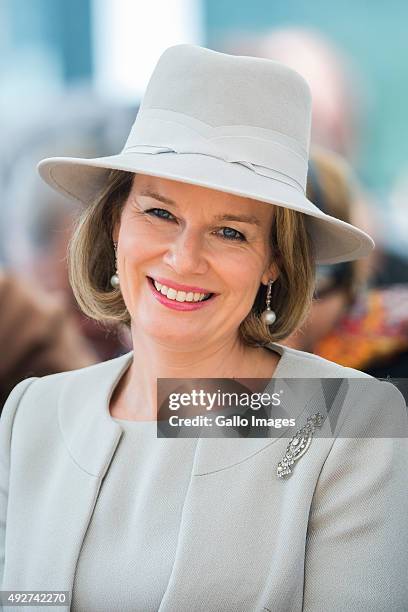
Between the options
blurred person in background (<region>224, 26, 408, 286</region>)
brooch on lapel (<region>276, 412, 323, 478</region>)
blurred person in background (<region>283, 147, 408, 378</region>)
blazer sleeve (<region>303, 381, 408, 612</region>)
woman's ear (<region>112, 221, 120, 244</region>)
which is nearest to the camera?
blazer sleeve (<region>303, 381, 408, 612</region>)

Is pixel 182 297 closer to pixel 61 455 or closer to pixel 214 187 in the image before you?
pixel 214 187

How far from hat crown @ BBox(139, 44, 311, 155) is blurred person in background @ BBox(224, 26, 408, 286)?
4.49 feet

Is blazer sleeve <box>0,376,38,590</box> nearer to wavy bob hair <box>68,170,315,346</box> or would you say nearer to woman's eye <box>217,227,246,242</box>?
wavy bob hair <box>68,170,315,346</box>

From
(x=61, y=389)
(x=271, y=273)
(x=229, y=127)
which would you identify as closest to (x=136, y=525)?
(x=61, y=389)

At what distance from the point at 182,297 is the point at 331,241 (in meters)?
0.33

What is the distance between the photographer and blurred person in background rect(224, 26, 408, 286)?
3.51m

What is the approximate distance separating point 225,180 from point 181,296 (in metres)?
0.24

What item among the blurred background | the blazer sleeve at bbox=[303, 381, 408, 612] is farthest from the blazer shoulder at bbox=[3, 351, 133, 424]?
the blazer sleeve at bbox=[303, 381, 408, 612]

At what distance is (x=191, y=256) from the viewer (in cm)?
167

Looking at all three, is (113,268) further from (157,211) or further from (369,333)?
(369,333)

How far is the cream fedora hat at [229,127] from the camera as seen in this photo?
1.66 metres

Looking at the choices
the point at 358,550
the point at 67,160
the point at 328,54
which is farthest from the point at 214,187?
the point at 328,54

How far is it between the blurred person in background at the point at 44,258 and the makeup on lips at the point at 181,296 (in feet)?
1.60

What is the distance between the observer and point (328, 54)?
4391mm
